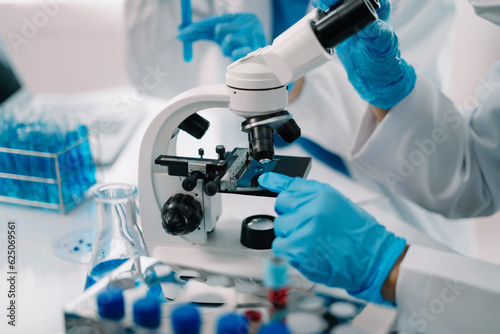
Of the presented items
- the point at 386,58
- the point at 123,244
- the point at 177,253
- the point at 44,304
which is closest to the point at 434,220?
the point at 386,58

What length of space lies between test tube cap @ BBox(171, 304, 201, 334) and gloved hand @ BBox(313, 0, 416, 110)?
920mm

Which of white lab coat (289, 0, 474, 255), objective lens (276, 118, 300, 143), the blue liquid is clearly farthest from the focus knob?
white lab coat (289, 0, 474, 255)

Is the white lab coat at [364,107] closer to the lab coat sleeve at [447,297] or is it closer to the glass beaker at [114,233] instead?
the lab coat sleeve at [447,297]

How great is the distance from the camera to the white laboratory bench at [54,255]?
1.01 metres

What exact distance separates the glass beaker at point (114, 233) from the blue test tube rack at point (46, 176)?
44 centimetres

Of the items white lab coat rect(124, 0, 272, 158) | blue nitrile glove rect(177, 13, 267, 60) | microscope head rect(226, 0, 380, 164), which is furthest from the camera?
white lab coat rect(124, 0, 272, 158)

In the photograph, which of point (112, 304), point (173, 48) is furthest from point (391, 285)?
point (173, 48)

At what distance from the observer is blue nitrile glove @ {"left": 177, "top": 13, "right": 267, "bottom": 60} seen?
155 cm

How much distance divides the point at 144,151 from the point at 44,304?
16.1 inches

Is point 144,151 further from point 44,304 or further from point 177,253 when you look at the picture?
point 44,304

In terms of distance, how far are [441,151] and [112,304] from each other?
1140 mm

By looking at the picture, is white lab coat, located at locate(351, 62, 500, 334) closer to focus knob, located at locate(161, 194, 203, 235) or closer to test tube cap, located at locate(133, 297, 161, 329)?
focus knob, located at locate(161, 194, 203, 235)

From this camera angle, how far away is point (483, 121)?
1.39m

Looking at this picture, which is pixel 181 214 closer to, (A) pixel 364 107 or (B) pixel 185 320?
(B) pixel 185 320
